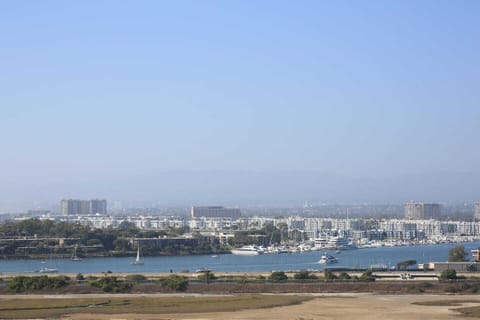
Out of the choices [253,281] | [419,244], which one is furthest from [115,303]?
[419,244]

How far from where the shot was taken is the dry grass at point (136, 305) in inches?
1085

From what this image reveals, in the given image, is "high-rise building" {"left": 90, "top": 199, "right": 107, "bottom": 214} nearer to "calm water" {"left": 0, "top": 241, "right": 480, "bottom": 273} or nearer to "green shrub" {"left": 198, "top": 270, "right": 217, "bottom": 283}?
"calm water" {"left": 0, "top": 241, "right": 480, "bottom": 273}

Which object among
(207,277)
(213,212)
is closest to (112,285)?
(207,277)

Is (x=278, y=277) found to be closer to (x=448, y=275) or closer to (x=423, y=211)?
(x=448, y=275)

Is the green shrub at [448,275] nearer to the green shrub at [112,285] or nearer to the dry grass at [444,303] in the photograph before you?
the dry grass at [444,303]

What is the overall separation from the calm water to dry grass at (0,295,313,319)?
20.9 metres

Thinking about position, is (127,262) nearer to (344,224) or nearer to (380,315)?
(380,315)

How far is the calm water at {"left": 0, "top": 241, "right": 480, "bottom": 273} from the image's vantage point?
55.3 metres

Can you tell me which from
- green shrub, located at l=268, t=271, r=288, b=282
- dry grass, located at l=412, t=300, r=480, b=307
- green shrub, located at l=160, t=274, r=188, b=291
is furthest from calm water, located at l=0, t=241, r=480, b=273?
dry grass, located at l=412, t=300, r=480, b=307

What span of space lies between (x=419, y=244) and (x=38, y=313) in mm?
67953

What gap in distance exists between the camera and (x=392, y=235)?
99.8 m

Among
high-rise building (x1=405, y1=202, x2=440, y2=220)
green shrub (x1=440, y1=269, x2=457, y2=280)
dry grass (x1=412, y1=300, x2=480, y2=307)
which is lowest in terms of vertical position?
dry grass (x1=412, y1=300, x2=480, y2=307)

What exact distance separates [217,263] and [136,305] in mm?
32803

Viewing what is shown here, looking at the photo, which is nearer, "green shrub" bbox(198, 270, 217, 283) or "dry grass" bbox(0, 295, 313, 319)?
"dry grass" bbox(0, 295, 313, 319)
